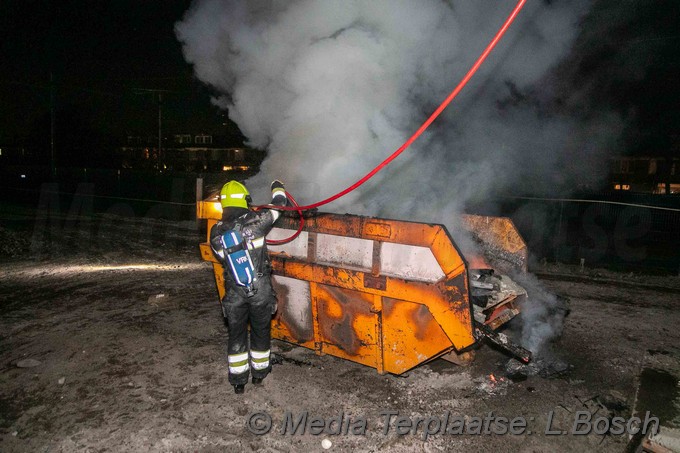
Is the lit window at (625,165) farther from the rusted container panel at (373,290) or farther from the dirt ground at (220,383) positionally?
the rusted container panel at (373,290)

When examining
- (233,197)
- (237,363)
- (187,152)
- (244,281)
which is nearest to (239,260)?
(244,281)

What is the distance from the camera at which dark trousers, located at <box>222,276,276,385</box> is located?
3.38 m

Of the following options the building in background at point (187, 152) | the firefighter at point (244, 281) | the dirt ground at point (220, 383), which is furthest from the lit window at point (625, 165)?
the firefighter at point (244, 281)

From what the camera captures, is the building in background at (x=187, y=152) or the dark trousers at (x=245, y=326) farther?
the building in background at (x=187, y=152)

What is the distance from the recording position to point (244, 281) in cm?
333

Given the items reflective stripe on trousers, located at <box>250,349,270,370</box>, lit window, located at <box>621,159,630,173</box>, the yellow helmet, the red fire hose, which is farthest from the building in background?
the red fire hose

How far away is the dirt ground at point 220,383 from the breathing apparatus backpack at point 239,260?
3.25 feet

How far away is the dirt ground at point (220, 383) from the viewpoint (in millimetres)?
2848

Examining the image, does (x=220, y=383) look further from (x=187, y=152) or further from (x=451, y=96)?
(x=187, y=152)

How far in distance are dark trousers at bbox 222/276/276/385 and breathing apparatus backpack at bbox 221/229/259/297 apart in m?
0.09

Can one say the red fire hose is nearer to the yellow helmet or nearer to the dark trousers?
the yellow helmet

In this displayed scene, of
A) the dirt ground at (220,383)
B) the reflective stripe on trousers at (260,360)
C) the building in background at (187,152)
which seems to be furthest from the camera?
the building in background at (187,152)

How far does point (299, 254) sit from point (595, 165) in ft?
61.2

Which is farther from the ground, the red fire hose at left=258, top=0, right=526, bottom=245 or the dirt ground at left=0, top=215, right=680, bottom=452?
the red fire hose at left=258, top=0, right=526, bottom=245
